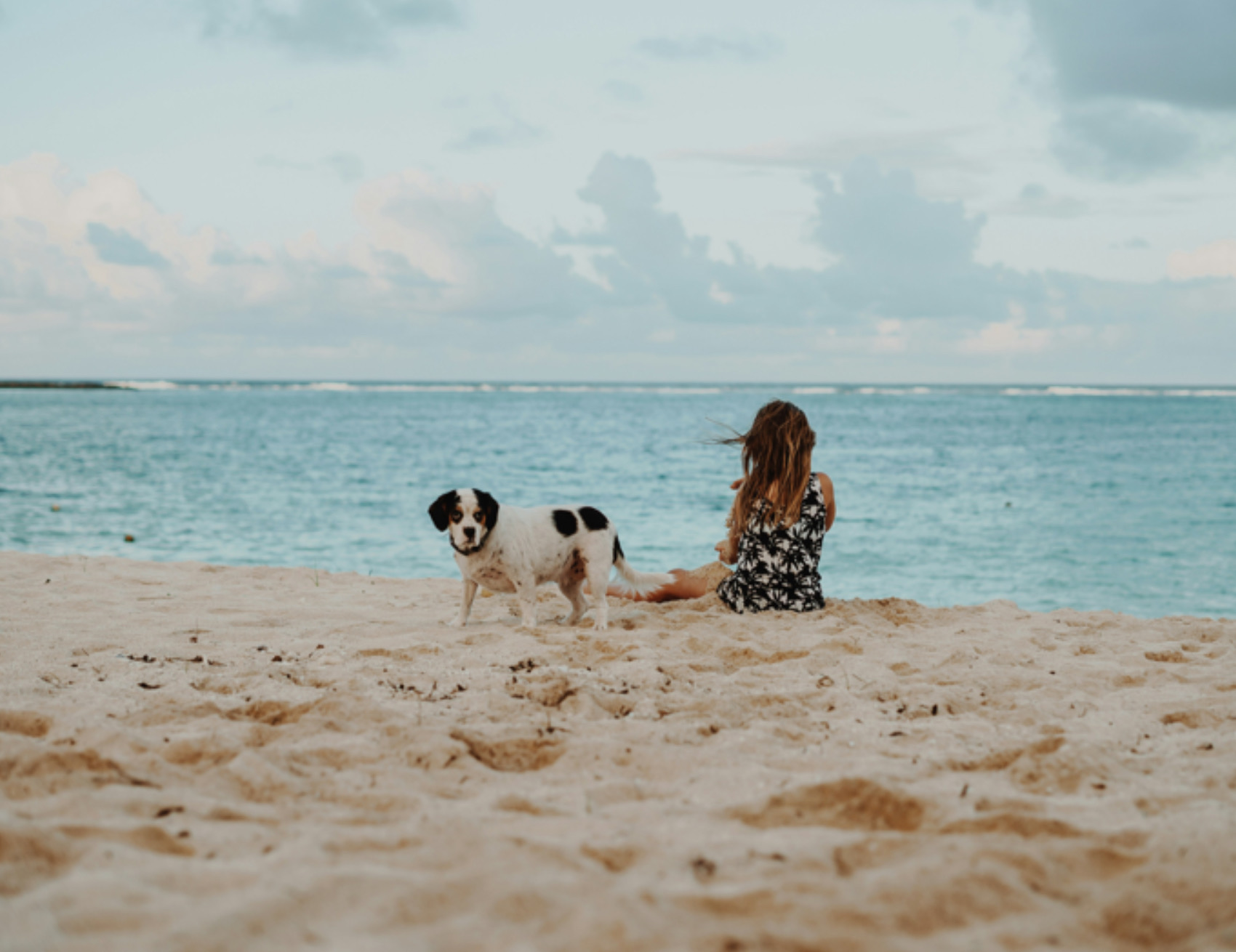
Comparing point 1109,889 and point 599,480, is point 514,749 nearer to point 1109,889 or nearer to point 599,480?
point 1109,889

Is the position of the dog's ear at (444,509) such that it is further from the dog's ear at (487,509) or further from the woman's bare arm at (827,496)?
the woman's bare arm at (827,496)

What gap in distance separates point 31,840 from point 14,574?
619 centimetres

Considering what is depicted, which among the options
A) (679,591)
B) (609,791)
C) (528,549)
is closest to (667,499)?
(679,591)

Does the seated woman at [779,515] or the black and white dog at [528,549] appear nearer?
the black and white dog at [528,549]

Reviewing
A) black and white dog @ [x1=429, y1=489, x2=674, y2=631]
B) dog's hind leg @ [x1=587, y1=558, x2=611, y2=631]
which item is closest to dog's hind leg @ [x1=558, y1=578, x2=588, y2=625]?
black and white dog @ [x1=429, y1=489, x2=674, y2=631]

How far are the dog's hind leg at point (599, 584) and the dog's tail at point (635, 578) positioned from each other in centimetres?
24

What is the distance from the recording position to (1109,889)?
2.10 m

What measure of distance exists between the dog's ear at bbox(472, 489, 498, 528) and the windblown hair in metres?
1.78

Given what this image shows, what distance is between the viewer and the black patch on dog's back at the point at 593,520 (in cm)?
630

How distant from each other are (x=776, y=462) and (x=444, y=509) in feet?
7.84

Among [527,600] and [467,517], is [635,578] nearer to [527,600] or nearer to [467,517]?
[527,600]

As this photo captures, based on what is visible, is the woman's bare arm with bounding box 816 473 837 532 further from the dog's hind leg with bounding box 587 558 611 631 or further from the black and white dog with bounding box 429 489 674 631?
the dog's hind leg with bounding box 587 558 611 631

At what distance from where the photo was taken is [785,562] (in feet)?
21.5

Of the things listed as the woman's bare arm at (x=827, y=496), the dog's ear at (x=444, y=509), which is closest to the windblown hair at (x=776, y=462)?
the woman's bare arm at (x=827, y=496)
